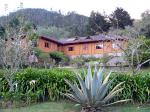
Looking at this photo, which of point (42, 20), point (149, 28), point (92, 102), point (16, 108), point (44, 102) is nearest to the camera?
point (92, 102)

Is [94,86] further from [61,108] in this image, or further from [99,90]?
[61,108]

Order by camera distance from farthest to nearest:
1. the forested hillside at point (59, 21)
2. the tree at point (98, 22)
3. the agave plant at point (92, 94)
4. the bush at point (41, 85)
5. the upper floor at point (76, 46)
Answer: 1. the forested hillside at point (59, 21)
2. the tree at point (98, 22)
3. the upper floor at point (76, 46)
4. the bush at point (41, 85)
5. the agave plant at point (92, 94)

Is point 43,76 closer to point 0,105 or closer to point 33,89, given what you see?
point 33,89

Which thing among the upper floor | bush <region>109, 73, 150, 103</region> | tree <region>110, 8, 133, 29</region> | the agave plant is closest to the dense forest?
tree <region>110, 8, 133, 29</region>

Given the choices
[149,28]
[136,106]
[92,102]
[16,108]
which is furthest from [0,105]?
[149,28]

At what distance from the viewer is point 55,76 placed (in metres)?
12.2

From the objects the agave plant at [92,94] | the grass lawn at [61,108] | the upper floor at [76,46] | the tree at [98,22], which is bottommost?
the grass lawn at [61,108]

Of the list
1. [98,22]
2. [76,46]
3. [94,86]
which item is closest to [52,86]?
[94,86]

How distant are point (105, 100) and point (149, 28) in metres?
31.9

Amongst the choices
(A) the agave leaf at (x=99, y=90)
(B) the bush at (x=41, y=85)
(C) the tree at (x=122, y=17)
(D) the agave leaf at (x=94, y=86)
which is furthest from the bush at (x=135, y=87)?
(C) the tree at (x=122, y=17)

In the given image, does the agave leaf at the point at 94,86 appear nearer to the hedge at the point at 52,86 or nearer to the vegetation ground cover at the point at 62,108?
the vegetation ground cover at the point at 62,108

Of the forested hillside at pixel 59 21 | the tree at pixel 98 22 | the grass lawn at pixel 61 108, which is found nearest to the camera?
the grass lawn at pixel 61 108

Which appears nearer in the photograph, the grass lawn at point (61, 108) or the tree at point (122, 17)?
the grass lawn at point (61, 108)

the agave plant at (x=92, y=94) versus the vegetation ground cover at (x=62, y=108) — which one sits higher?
the agave plant at (x=92, y=94)
